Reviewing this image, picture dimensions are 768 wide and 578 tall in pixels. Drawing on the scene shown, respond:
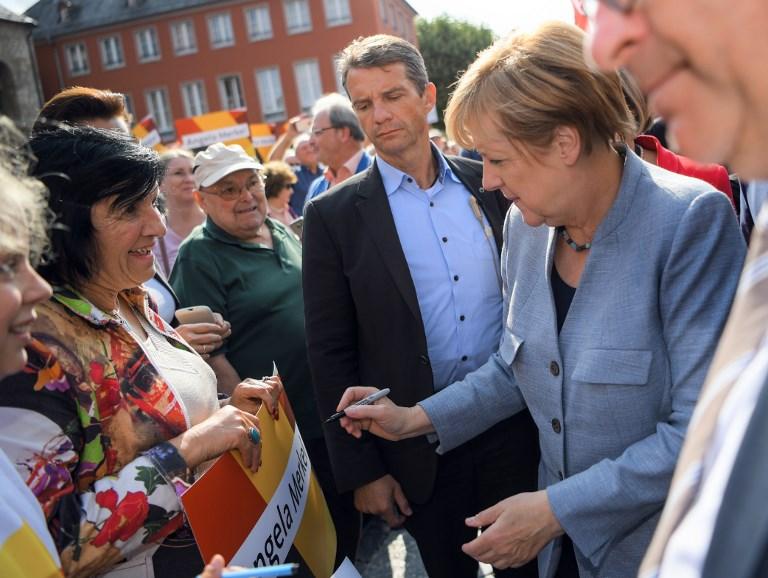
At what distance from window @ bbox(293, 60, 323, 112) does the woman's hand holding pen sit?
40413 millimetres

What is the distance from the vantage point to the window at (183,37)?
43344 millimetres

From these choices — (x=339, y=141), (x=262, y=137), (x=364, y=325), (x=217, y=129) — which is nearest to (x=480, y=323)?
(x=364, y=325)

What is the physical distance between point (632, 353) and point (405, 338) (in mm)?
1074

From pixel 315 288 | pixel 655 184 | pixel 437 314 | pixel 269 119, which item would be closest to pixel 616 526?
pixel 655 184

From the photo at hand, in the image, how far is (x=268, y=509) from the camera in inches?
85.0

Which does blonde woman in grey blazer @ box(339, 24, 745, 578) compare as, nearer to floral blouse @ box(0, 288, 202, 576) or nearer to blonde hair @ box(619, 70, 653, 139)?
blonde hair @ box(619, 70, 653, 139)

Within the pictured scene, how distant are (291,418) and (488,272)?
911mm

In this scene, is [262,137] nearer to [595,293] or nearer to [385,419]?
[385,419]

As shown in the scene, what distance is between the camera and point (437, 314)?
2.71m

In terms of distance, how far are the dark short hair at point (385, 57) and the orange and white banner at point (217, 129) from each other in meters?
6.66

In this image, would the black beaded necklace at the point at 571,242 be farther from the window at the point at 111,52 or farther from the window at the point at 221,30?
the window at the point at 111,52

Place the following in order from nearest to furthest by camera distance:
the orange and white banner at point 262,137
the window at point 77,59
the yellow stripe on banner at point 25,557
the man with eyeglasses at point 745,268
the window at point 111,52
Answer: the man with eyeglasses at point 745,268 → the yellow stripe on banner at point 25,557 → the orange and white banner at point 262,137 → the window at point 111,52 → the window at point 77,59

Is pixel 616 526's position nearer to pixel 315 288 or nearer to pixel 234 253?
pixel 315 288

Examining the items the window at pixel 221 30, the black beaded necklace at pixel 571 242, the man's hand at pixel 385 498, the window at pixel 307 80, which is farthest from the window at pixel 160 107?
the black beaded necklace at pixel 571 242
